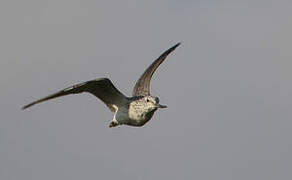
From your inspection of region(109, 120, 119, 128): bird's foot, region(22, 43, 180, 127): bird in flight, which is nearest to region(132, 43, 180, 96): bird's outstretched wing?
region(22, 43, 180, 127): bird in flight

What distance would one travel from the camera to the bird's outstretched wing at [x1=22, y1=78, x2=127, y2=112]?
24.7 m

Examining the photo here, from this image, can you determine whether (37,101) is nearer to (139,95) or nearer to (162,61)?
(139,95)

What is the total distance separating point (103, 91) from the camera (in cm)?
2650

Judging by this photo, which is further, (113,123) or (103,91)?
(113,123)

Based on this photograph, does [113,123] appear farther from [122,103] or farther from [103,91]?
[103,91]

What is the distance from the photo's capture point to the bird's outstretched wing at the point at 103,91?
2470cm

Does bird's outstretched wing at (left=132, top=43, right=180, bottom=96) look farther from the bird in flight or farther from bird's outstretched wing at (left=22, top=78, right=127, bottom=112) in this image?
bird's outstretched wing at (left=22, top=78, right=127, bottom=112)

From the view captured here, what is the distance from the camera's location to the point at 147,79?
29.2 metres

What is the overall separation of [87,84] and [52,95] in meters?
1.72

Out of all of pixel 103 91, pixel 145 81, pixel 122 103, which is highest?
pixel 145 81

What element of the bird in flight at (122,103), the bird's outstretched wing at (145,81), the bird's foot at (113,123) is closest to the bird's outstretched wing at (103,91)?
the bird in flight at (122,103)

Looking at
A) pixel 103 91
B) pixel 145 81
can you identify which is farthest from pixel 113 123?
pixel 145 81

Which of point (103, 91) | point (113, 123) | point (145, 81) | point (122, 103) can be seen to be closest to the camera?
point (103, 91)

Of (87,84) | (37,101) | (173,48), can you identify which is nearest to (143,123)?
(87,84)
